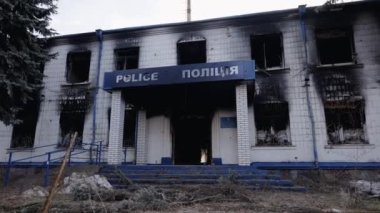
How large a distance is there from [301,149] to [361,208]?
522 cm

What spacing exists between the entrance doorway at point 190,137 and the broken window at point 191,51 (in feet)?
8.88

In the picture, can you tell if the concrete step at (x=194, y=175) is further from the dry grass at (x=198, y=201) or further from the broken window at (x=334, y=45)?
the broken window at (x=334, y=45)

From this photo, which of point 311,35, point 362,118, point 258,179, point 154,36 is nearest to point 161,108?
point 154,36

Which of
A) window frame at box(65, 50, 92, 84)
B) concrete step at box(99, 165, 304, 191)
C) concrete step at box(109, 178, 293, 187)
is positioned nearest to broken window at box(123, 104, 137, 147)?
window frame at box(65, 50, 92, 84)

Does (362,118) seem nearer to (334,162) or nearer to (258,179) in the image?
(334,162)

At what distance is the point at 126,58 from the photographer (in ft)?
46.2

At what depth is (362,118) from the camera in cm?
1089

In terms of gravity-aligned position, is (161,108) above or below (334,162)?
above

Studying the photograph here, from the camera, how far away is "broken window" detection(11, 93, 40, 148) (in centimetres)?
1387

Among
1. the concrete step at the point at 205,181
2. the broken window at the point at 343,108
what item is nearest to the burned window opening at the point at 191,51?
the broken window at the point at 343,108

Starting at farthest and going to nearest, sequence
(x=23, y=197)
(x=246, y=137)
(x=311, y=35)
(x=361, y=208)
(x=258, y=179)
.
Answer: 1. (x=311, y=35)
2. (x=246, y=137)
3. (x=258, y=179)
4. (x=23, y=197)
5. (x=361, y=208)

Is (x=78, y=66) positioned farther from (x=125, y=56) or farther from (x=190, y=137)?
(x=190, y=137)

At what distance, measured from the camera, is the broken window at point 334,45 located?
1192 cm

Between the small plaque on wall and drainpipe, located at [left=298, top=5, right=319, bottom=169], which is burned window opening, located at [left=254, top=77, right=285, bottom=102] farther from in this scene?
the small plaque on wall
